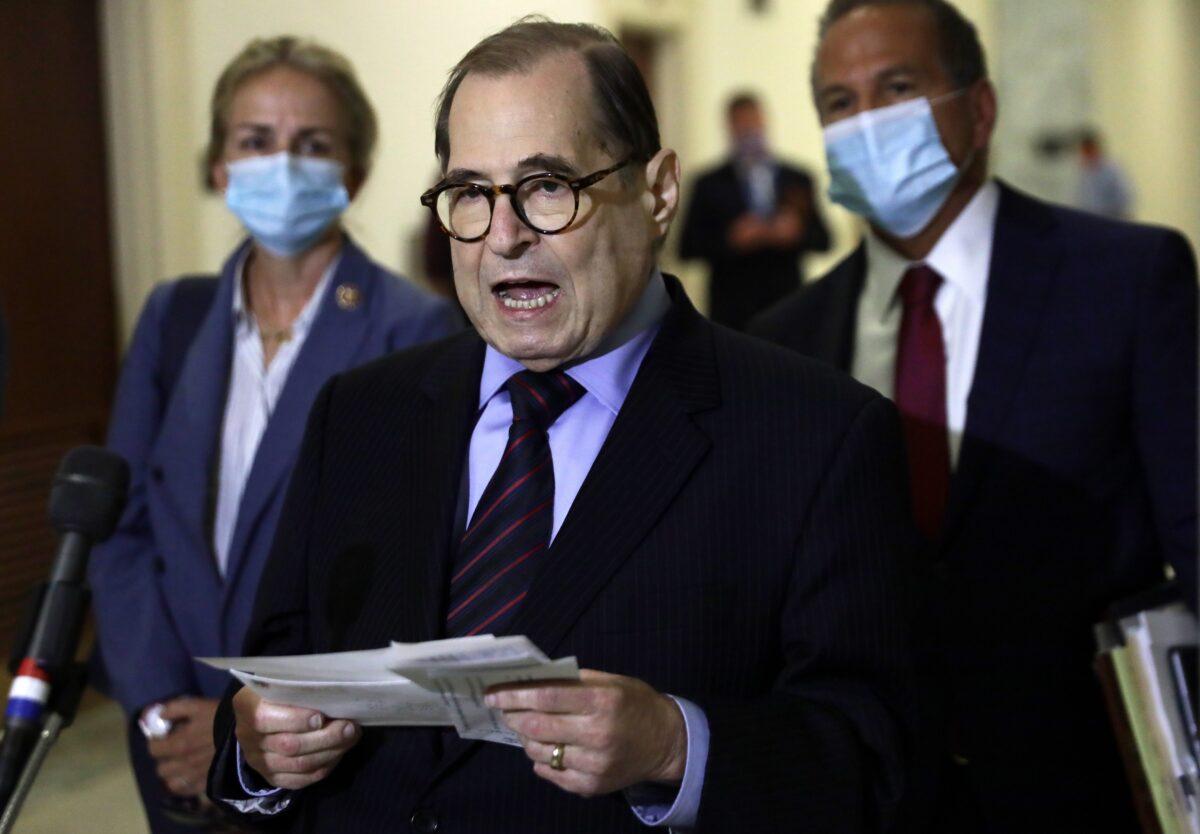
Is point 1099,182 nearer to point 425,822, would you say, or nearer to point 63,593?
point 425,822

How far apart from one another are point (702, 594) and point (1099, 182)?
1182 centimetres

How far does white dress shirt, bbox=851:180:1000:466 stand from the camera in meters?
2.71

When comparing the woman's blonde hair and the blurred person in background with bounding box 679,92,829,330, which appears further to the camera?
the blurred person in background with bounding box 679,92,829,330

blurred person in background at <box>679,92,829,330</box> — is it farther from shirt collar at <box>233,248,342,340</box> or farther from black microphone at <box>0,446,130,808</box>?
black microphone at <box>0,446,130,808</box>

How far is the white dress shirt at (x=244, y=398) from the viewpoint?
2.89 metres

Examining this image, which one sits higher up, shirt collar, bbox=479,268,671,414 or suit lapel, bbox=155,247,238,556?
shirt collar, bbox=479,268,671,414

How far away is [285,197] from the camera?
9.83ft

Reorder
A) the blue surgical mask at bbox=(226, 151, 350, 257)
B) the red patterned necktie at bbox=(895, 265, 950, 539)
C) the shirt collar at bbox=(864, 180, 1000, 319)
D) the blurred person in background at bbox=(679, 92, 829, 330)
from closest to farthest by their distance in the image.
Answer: the red patterned necktie at bbox=(895, 265, 950, 539) → the shirt collar at bbox=(864, 180, 1000, 319) → the blue surgical mask at bbox=(226, 151, 350, 257) → the blurred person in background at bbox=(679, 92, 829, 330)

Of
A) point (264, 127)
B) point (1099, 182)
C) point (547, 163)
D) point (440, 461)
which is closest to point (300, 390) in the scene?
point (264, 127)

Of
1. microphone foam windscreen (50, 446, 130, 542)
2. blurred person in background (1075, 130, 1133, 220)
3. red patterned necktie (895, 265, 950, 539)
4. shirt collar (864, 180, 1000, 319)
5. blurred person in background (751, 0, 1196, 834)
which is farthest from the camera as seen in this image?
blurred person in background (1075, 130, 1133, 220)

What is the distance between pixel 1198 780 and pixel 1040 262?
0.94m

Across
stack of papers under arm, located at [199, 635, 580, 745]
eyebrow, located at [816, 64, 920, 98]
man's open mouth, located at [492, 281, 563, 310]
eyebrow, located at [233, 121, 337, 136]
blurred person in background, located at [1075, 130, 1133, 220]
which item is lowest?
blurred person in background, located at [1075, 130, 1133, 220]

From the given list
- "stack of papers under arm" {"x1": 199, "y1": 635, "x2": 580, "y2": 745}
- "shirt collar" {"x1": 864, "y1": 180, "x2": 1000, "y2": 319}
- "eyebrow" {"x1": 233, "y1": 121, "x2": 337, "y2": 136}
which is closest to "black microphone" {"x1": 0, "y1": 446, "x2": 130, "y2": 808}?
"stack of papers under arm" {"x1": 199, "y1": 635, "x2": 580, "y2": 745}

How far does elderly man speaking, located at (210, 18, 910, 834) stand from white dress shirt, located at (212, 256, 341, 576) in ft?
2.74
